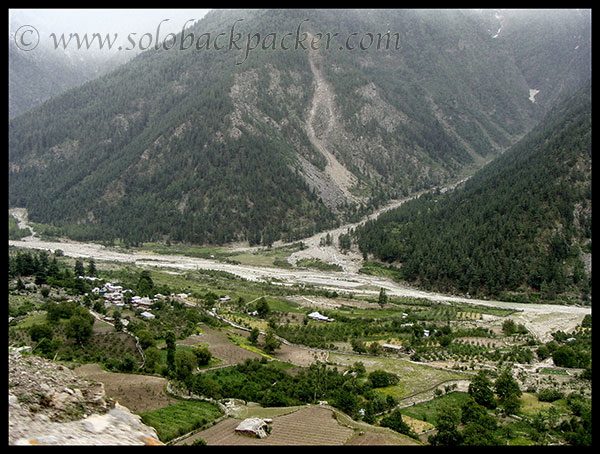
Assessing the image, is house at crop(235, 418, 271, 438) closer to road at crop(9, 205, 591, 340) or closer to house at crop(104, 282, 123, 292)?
road at crop(9, 205, 591, 340)

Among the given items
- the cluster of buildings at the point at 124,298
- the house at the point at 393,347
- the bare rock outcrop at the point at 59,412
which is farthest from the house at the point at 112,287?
the bare rock outcrop at the point at 59,412

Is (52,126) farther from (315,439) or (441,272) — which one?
(315,439)

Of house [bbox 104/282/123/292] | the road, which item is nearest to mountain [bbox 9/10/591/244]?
the road

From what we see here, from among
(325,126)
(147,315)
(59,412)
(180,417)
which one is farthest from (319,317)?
(325,126)

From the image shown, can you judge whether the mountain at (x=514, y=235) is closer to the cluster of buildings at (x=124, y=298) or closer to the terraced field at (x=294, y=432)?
the cluster of buildings at (x=124, y=298)
